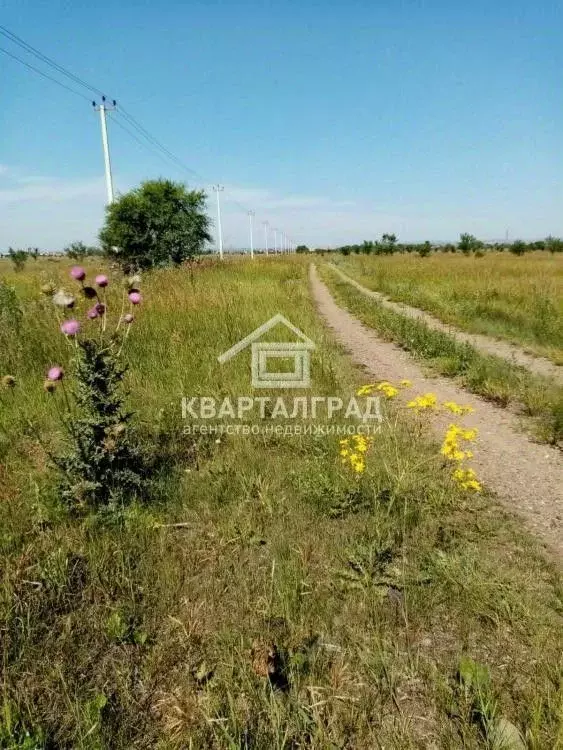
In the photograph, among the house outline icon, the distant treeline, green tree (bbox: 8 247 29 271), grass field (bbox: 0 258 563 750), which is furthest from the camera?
the distant treeline

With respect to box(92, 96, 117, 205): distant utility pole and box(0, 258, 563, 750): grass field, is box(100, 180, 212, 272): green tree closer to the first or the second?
box(92, 96, 117, 205): distant utility pole

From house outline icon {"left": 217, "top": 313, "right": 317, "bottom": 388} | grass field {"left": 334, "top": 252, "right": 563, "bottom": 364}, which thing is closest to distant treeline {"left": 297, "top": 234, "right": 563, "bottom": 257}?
grass field {"left": 334, "top": 252, "right": 563, "bottom": 364}

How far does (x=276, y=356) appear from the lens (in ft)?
19.8

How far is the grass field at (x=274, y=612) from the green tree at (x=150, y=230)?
21188 mm

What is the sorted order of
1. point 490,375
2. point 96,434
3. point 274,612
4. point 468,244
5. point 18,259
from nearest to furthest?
point 274,612 < point 96,434 < point 490,375 < point 18,259 < point 468,244

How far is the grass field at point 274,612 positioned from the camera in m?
1.56

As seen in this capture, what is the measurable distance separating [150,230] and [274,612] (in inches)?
938

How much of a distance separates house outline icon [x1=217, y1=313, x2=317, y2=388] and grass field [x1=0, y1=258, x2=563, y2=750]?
183 cm

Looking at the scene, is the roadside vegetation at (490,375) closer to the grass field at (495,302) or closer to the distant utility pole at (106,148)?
the grass field at (495,302)

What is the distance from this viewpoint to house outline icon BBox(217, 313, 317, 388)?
5363 mm

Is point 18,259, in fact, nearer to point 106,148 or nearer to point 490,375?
point 106,148

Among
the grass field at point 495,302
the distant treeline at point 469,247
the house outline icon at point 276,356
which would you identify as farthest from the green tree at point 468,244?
the house outline icon at point 276,356

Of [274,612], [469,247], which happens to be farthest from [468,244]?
[274,612]

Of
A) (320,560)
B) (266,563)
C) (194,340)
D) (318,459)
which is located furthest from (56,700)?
(194,340)
